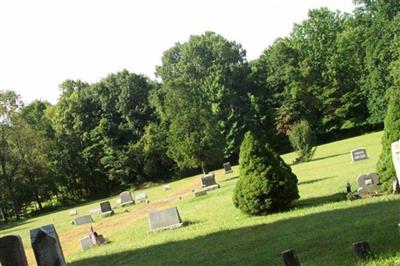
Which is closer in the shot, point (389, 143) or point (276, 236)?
point (276, 236)

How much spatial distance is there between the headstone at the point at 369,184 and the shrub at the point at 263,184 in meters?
1.90

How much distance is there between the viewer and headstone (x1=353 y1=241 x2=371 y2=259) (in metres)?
6.52

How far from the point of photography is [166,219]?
731 inches

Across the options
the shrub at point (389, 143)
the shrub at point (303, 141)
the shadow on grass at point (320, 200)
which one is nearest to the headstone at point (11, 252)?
the shrub at point (389, 143)

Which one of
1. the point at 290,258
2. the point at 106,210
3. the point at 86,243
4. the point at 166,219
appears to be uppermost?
the point at 290,258

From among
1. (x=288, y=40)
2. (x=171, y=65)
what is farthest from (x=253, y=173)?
(x=171, y=65)

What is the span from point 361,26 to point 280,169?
53568mm

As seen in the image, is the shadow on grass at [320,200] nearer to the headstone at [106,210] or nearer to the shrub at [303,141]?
the headstone at [106,210]

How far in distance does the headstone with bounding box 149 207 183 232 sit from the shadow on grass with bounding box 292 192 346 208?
14.0 feet

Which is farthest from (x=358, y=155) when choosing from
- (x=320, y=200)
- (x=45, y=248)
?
(x=45, y=248)

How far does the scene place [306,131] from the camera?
119 feet

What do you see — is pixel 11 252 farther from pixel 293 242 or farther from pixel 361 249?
pixel 293 242

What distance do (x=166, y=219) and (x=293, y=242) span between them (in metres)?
8.62

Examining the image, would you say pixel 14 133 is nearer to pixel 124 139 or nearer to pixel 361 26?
pixel 124 139
